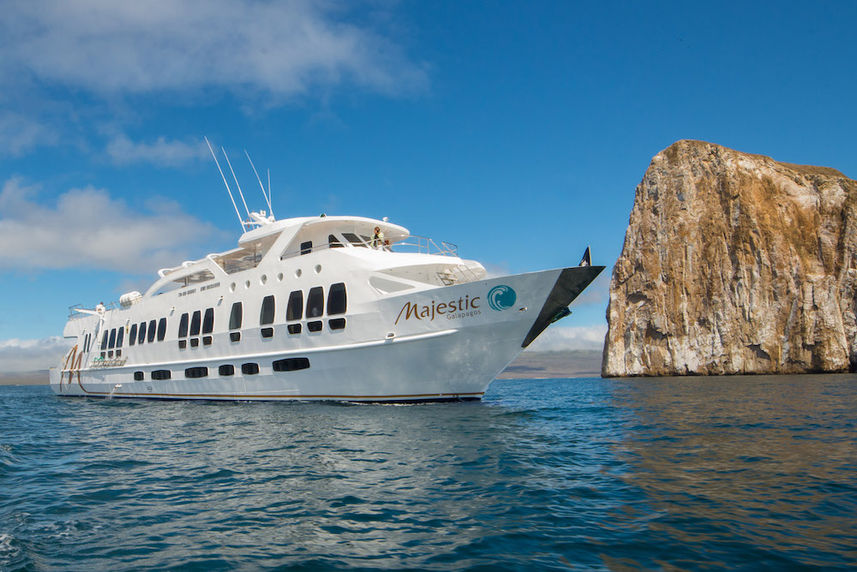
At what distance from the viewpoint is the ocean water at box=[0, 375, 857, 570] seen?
472 centimetres

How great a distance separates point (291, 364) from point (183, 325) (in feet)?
25.4


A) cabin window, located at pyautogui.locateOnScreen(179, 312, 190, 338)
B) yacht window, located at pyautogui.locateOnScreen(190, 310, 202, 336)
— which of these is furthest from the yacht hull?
cabin window, located at pyautogui.locateOnScreen(179, 312, 190, 338)

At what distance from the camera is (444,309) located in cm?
1596

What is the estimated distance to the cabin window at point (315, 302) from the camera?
59.5ft

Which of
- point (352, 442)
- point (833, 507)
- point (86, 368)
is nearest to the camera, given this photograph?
point (833, 507)

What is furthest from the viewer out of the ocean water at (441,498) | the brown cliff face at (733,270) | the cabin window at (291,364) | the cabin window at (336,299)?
the brown cliff face at (733,270)

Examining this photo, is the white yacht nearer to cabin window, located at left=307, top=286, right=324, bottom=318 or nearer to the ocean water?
cabin window, located at left=307, top=286, right=324, bottom=318

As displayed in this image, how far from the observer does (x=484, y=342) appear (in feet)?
52.2

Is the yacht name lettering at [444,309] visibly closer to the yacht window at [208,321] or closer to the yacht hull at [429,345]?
the yacht hull at [429,345]

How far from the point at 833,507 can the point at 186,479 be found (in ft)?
27.9

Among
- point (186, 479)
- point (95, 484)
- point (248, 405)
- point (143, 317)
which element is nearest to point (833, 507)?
point (186, 479)

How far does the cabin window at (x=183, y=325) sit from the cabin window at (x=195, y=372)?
5.15 ft

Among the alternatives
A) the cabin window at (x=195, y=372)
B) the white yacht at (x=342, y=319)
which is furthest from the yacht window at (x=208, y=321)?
the cabin window at (x=195, y=372)

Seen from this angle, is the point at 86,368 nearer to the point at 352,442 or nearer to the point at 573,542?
the point at 352,442
